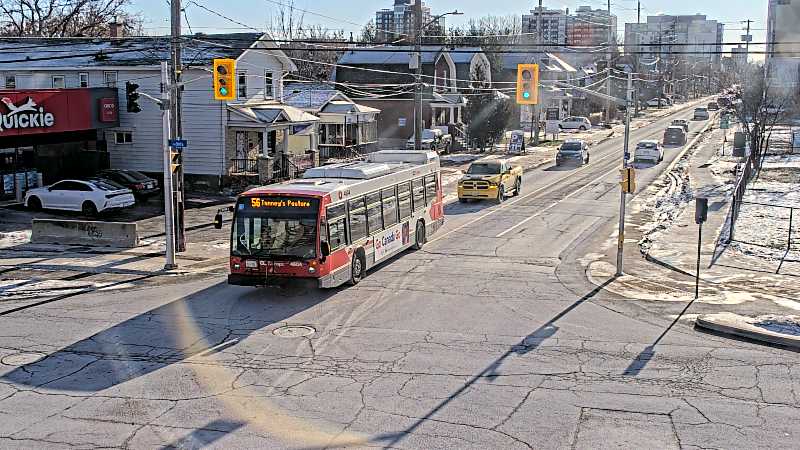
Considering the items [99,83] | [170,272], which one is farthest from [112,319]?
[99,83]

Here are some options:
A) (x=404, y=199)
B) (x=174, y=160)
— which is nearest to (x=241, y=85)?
(x=174, y=160)

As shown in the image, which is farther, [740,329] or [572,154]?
[572,154]

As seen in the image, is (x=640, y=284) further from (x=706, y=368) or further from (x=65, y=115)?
(x=65, y=115)

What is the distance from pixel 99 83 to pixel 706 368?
3392 centimetres

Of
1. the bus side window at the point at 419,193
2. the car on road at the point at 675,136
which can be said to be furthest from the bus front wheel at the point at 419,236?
the car on road at the point at 675,136

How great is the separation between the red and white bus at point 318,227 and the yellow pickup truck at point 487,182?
1368 centimetres

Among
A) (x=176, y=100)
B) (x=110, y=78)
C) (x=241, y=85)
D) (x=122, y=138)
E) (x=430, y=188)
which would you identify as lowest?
(x=430, y=188)

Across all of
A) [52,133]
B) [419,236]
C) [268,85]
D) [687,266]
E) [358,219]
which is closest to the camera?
[358,219]

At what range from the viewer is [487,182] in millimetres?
37562

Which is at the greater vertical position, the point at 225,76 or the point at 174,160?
the point at 225,76

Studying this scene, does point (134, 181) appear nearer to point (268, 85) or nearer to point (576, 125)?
point (268, 85)

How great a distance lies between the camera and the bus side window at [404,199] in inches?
983

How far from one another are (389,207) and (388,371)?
992cm

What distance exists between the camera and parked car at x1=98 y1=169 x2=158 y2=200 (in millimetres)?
37000
